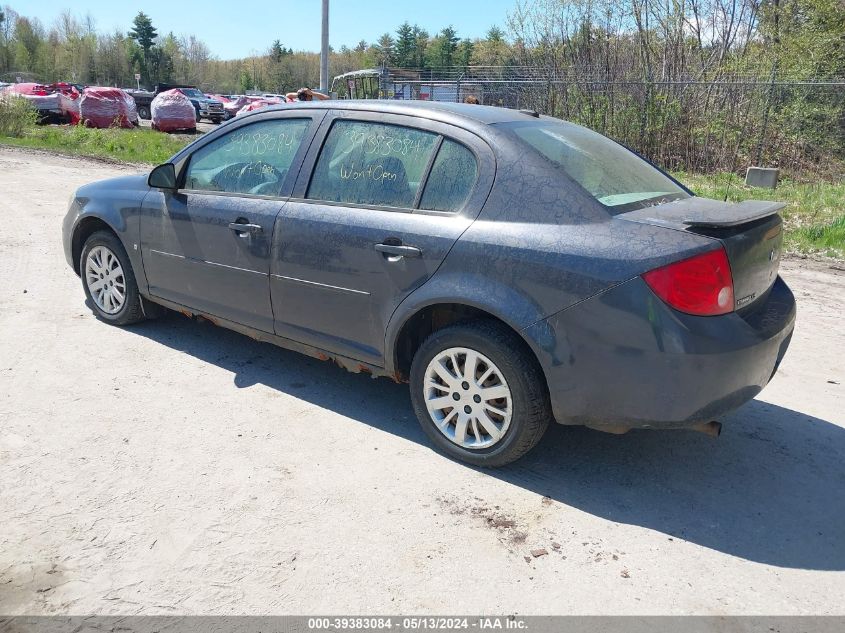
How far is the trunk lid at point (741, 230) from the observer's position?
3.03 meters

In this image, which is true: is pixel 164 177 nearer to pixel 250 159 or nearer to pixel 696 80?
pixel 250 159

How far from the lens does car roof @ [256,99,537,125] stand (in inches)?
144

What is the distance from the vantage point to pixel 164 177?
15.3 ft

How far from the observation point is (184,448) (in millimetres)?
3625

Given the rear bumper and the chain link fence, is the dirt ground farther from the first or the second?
the chain link fence

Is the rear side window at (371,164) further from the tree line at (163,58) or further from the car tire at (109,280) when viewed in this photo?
the tree line at (163,58)

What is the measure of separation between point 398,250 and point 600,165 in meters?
1.14

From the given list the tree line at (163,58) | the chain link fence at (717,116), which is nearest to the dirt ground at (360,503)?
the chain link fence at (717,116)

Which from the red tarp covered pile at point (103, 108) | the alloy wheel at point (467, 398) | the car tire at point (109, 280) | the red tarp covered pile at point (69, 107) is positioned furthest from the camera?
the red tarp covered pile at point (69, 107)

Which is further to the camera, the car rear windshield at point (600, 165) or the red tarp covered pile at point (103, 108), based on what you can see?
the red tarp covered pile at point (103, 108)

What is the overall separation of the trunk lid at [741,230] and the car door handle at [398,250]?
975mm

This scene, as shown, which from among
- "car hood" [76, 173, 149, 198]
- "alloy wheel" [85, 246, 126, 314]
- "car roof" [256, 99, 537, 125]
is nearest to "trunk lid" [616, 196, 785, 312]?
"car roof" [256, 99, 537, 125]

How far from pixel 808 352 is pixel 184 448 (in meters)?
4.33

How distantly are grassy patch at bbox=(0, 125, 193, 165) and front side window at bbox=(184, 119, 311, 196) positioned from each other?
507 inches
